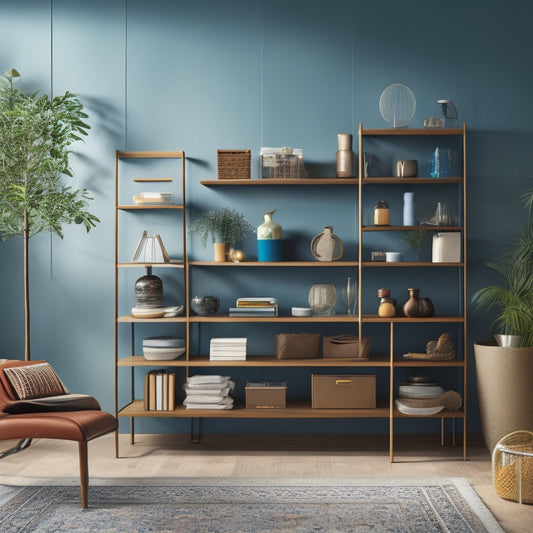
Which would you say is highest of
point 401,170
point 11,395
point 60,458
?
point 401,170

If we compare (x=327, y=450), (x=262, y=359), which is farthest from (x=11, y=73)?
(x=327, y=450)

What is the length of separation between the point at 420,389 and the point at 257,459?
125 centimetres

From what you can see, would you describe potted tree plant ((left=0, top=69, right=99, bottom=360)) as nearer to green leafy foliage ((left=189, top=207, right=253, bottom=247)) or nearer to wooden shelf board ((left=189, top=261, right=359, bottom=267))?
green leafy foliage ((left=189, top=207, right=253, bottom=247))

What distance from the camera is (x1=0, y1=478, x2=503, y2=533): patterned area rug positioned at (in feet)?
11.2

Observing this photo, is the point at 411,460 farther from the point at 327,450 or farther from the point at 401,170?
the point at 401,170

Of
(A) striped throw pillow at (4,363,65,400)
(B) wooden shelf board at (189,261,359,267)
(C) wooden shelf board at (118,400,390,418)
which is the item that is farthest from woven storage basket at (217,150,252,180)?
(A) striped throw pillow at (4,363,65,400)

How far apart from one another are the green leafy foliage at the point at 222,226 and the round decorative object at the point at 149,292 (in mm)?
528

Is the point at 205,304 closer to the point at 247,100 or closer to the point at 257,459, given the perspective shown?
the point at 257,459

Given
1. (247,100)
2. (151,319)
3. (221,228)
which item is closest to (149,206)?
(221,228)

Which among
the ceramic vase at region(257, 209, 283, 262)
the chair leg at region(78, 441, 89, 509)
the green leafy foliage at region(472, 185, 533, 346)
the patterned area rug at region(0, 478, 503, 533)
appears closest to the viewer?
the patterned area rug at region(0, 478, 503, 533)

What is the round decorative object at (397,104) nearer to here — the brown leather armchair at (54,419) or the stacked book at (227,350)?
the stacked book at (227,350)

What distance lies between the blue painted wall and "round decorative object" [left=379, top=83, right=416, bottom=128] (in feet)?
0.42

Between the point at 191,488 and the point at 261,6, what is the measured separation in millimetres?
3581

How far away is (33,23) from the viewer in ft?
17.2
